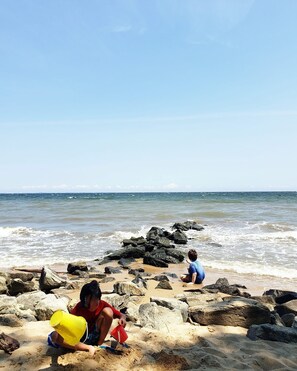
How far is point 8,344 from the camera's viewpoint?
13.0 ft

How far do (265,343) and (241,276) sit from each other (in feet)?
18.6

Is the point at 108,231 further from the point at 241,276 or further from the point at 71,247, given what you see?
the point at 241,276

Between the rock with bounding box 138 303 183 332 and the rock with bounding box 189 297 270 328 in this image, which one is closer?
the rock with bounding box 138 303 183 332

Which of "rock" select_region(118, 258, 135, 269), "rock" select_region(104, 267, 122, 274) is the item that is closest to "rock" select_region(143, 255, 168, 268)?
"rock" select_region(118, 258, 135, 269)

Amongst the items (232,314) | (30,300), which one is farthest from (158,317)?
(30,300)

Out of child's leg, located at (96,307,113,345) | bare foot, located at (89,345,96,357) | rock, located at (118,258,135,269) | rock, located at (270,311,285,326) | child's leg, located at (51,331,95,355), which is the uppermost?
child's leg, located at (96,307,113,345)

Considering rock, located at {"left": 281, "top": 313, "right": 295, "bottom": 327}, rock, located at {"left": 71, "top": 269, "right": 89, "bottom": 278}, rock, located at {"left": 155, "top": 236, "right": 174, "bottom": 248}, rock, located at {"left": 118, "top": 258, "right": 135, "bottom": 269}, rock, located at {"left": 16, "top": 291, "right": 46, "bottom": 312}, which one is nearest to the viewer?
rock, located at {"left": 281, "top": 313, "right": 295, "bottom": 327}

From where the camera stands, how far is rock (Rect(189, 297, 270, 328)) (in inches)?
216

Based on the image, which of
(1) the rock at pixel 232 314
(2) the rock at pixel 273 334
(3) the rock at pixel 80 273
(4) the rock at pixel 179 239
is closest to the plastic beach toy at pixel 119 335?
(1) the rock at pixel 232 314

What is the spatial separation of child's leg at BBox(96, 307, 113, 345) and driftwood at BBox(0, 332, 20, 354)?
3.16ft

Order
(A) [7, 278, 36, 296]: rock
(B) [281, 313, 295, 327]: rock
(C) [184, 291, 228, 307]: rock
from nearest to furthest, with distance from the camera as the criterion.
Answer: (B) [281, 313, 295, 327]: rock → (C) [184, 291, 228, 307]: rock → (A) [7, 278, 36, 296]: rock

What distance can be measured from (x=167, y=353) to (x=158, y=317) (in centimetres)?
124

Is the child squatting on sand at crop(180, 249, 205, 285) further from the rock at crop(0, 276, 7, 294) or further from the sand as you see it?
the rock at crop(0, 276, 7, 294)

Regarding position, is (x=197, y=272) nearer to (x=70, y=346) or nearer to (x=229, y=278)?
(x=229, y=278)
